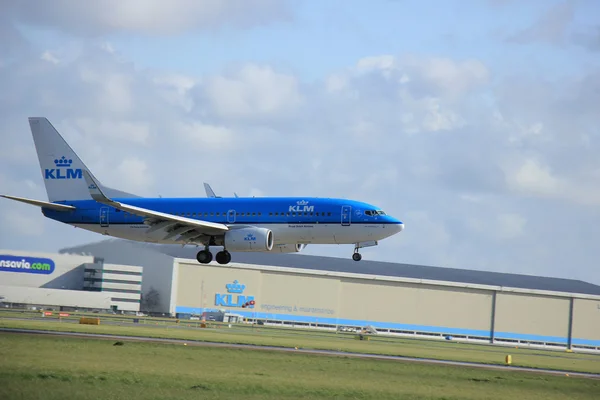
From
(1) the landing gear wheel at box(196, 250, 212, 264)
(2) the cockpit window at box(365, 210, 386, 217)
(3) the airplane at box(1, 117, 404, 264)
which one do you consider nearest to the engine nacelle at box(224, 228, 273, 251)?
(3) the airplane at box(1, 117, 404, 264)

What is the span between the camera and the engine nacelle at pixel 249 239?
62.3 meters

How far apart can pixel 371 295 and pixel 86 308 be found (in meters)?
47.1

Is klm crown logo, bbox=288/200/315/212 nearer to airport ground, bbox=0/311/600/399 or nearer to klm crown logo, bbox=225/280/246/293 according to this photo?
airport ground, bbox=0/311/600/399

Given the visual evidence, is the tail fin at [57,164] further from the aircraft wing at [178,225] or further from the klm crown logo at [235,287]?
the klm crown logo at [235,287]

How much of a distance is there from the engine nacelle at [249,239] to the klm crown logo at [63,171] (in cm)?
1382

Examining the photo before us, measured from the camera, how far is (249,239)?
205 ft

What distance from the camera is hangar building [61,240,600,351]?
135000 mm

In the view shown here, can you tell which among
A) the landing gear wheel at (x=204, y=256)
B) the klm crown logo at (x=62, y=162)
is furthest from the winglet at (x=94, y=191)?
the klm crown logo at (x=62, y=162)

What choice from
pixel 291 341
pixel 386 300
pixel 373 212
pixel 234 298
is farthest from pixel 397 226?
pixel 386 300

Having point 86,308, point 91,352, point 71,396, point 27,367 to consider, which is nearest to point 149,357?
point 91,352

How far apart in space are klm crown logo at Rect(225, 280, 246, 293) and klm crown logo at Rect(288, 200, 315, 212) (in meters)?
73.2

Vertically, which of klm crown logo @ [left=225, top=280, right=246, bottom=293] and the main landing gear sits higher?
the main landing gear

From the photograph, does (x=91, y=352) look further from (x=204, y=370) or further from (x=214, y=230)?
(x=214, y=230)

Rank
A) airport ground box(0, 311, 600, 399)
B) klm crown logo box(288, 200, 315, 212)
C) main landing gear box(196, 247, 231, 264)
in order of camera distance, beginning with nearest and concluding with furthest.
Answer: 1. airport ground box(0, 311, 600, 399)
2. klm crown logo box(288, 200, 315, 212)
3. main landing gear box(196, 247, 231, 264)
